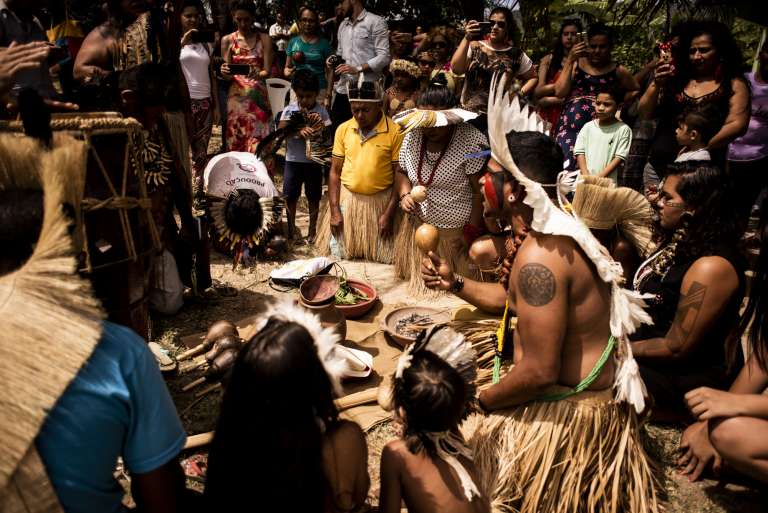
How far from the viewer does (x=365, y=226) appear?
17.1 feet

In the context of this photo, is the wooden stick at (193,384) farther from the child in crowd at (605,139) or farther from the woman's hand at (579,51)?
the woman's hand at (579,51)

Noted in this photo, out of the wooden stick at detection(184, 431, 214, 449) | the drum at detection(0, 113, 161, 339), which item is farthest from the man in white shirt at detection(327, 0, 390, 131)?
the wooden stick at detection(184, 431, 214, 449)

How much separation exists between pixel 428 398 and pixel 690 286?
160 centimetres

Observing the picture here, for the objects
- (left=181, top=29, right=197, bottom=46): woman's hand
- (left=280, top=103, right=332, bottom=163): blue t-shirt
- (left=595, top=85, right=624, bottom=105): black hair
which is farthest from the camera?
(left=181, top=29, right=197, bottom=46): woman's hand

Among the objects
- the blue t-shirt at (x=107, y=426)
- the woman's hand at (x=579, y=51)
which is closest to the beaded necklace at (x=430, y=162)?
the woman's hand at (x=579, y=51)

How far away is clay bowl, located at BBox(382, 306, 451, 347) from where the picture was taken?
3.66m

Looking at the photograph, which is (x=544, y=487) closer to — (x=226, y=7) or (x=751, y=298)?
(x=751, y=298)

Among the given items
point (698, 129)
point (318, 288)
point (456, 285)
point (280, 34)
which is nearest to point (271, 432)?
point (456, 285)

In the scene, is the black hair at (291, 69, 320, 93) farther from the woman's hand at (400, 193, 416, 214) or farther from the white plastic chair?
the woman's hand at (400, 193, 416, 214)

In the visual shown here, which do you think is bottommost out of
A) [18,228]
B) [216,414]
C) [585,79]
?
[216,414]

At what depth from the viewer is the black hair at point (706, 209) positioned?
2.70 metres

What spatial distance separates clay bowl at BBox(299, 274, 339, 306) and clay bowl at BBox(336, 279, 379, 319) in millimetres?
226

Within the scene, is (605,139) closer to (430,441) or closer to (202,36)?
(430,441)

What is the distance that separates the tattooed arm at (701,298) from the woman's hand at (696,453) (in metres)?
0.38
